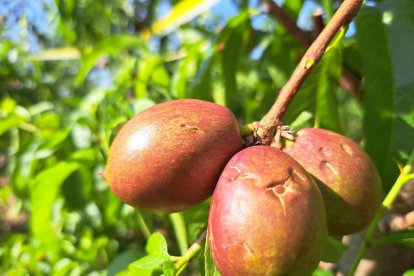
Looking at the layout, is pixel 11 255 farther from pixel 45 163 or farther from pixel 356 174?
pixel 356 174

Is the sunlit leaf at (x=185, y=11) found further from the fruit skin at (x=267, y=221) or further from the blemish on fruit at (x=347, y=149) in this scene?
the fruit skin at (x=267, y=221)

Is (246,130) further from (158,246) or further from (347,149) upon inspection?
(158,246)

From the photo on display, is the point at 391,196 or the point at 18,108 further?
the point at 18,108

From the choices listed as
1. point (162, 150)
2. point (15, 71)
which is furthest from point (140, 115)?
point (15, 71)

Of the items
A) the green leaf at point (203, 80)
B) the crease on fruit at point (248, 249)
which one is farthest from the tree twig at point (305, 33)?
the crease on fruit at point (248, 249)

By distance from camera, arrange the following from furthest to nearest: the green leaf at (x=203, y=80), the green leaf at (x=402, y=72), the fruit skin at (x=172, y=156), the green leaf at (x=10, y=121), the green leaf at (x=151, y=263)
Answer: the green leaf at (x=10, y=121)
the green leaf at (x=203, y=80)
the green leaf at (x=402, y=72)
the green leaf at (x=151, y=263)
the fruit skin at (x=172, y=156)

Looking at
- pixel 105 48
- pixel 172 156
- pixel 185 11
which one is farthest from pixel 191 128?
pixel 185 11
